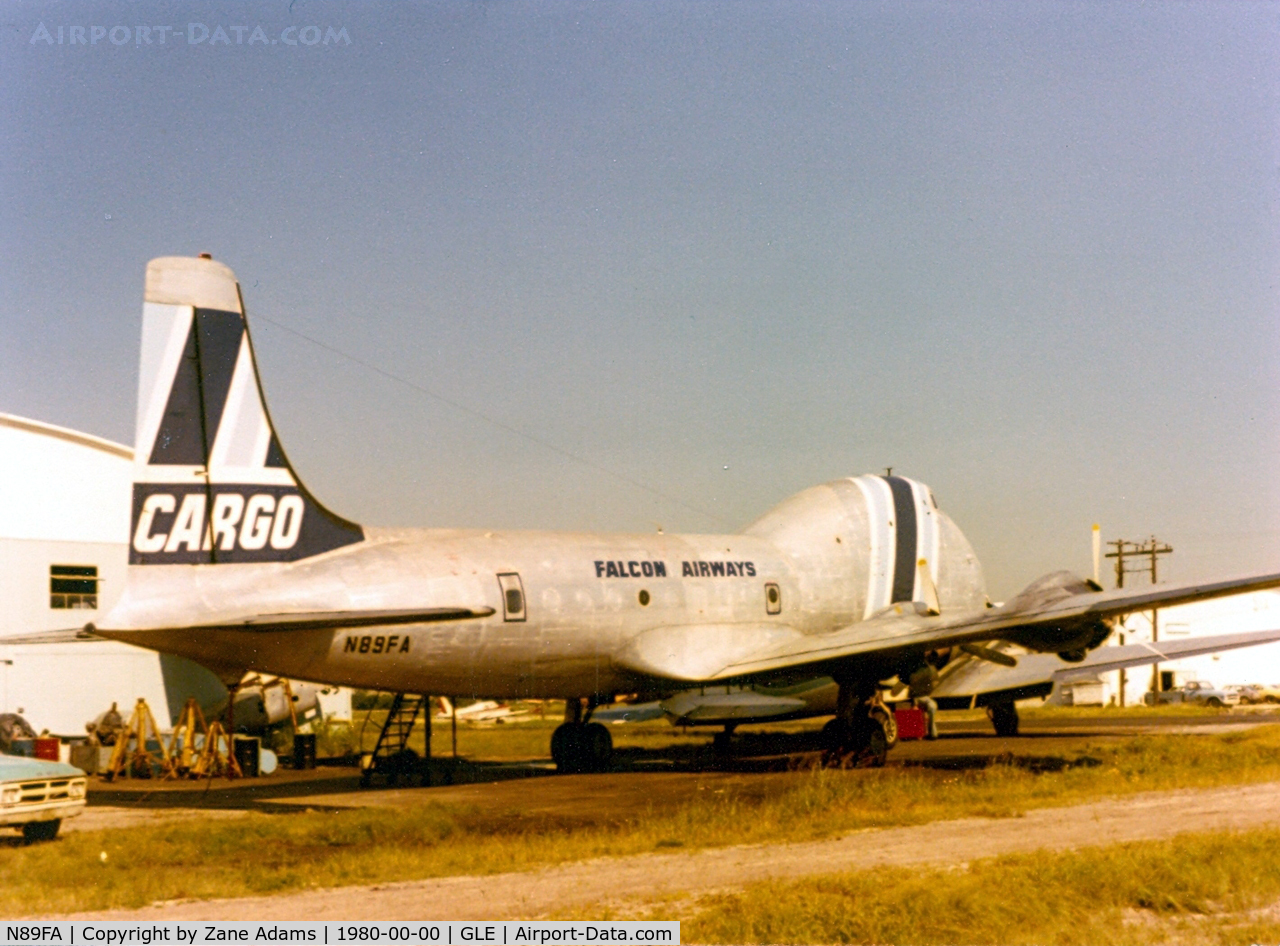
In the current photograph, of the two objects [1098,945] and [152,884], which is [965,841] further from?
[152,884]

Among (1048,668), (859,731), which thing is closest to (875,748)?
(859,731)

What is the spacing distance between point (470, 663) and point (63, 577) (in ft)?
59.6

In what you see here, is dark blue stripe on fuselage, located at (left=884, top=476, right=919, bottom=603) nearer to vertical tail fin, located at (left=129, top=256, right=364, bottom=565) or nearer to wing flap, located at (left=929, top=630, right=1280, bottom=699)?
wing flap, located at (left=929, top=630, right=1280, bottom=699)

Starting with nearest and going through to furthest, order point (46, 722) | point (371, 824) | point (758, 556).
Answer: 1. point (371, 824)
2. point (758, 556)
3. point (46, 722)

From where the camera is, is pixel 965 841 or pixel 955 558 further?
pixel 955 558

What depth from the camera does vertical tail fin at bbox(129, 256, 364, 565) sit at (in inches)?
725

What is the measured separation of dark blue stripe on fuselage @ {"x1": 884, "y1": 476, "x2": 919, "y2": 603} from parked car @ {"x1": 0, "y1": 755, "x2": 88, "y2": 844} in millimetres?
18215

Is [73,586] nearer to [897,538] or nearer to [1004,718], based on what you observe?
[897,538]

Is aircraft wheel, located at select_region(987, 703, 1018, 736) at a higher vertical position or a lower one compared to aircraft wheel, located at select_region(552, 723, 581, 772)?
lower

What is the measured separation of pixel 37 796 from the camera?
15539mm

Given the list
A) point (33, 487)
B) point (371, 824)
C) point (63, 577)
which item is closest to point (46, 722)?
point (63, 577)

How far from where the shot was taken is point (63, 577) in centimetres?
3494

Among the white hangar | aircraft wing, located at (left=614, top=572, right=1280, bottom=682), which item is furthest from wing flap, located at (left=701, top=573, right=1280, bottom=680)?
the white hangar

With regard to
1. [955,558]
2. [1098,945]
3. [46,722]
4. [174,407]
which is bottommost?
[46,722]
